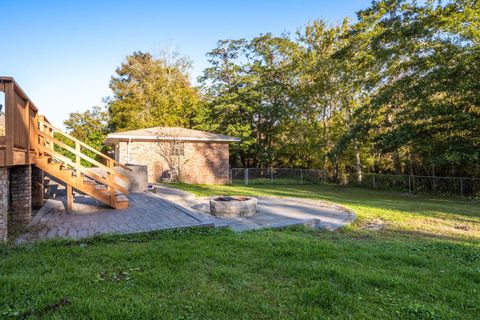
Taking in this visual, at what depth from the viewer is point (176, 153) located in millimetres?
18641

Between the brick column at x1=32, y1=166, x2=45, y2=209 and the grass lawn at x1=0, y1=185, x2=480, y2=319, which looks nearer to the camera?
the grass lawn at x1=0, y1=185, x2=480, y2=319

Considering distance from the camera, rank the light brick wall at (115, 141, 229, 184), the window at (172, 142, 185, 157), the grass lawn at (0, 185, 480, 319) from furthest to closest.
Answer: the window at (172, 142, 185, 157)
the light brick wall at (115, 141, 229, 184)
the grass lawn at (0, 185, 480, 319)

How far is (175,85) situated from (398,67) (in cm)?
1895

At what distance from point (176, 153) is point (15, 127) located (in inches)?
535

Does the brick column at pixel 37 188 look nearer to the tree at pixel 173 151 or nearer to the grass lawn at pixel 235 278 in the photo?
the grass lawn at pixel 235 278

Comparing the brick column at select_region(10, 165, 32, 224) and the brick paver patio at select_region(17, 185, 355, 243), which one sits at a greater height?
the brick column at select_region(10, 165, 32, 224)

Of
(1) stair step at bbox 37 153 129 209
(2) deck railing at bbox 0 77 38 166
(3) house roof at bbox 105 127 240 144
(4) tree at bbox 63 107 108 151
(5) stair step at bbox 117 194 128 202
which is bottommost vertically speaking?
(5) stair step at bbox 117 194 128 202

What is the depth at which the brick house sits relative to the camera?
1780cm

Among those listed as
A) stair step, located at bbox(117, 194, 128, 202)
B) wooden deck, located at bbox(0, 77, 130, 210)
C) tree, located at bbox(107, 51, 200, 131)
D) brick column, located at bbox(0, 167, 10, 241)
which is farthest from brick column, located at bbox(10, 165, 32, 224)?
tree, located at bbox(107, 51, 200, 131)

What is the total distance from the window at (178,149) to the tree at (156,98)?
6939mm

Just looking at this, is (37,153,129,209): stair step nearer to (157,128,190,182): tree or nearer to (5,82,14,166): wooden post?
(5,82,14,166): wooden post

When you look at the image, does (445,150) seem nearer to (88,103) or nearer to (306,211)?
(306,211)

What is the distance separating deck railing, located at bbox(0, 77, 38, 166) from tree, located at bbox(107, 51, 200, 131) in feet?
62.9

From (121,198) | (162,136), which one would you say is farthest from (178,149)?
(121,198)
